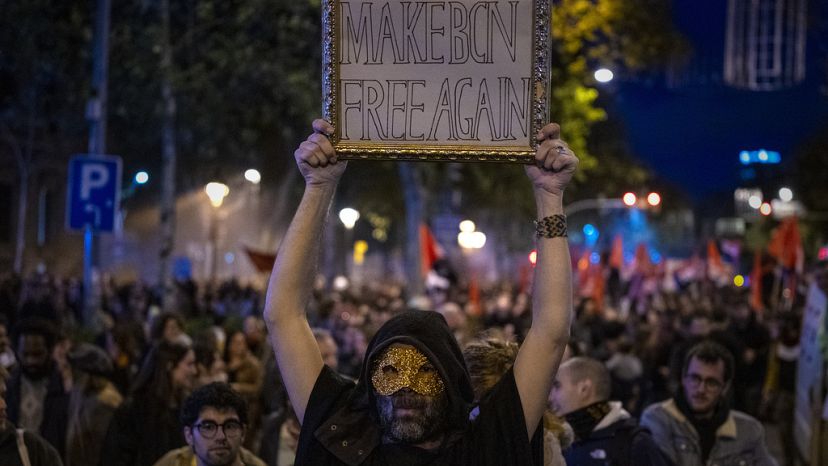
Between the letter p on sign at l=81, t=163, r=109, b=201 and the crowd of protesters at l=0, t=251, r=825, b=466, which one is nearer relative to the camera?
the crowd of protesters at l=0, t=251, r=825, b=466

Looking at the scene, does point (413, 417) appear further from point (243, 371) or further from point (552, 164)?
point (243, 371)

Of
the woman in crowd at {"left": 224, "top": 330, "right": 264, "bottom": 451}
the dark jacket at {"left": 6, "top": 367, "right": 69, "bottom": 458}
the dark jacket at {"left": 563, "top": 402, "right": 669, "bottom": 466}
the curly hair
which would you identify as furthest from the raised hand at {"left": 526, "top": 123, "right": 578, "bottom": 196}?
the woman in crowd at {"left": 224, "top": 330, "right": 264, "bottom": 451}

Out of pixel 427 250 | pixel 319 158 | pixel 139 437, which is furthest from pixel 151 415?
pixel 427 250

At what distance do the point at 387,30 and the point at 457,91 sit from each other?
11.5 inches

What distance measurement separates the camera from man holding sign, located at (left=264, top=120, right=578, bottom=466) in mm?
3670

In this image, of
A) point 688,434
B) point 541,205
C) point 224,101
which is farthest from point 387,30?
point 224,101

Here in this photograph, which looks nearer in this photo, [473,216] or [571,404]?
[571,404]

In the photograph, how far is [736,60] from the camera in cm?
2681

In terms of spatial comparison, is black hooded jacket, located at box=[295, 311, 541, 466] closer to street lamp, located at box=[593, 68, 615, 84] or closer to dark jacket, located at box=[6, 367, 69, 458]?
dark jacket, located at box=[6, 367, 69, 458]

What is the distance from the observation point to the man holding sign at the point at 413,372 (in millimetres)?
3670

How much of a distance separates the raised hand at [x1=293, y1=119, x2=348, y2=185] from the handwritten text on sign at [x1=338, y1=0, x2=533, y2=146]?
69 mm

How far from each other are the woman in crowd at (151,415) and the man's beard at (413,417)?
3.56 metres

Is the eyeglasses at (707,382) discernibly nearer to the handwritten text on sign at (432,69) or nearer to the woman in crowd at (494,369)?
the woman in crowd at (494,369)

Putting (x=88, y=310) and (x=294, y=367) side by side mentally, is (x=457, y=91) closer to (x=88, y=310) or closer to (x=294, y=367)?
(x=294, y=367)
